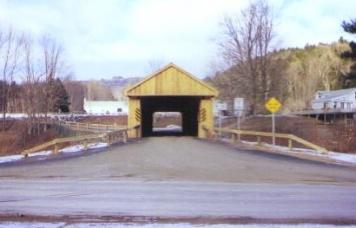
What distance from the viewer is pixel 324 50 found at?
13212 centimetres

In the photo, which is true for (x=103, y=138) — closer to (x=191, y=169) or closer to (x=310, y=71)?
(x=191, y=169)

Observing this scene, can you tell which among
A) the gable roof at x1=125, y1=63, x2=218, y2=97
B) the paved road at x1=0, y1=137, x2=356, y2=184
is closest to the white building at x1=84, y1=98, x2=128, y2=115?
the gable roof at x1=125, y1=63, x2=218, y2=97

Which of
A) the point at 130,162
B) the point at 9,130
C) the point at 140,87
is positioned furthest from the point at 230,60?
the point at 130,162

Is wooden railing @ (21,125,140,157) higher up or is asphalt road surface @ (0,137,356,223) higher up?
wooden railing @ (21,125,140,157)

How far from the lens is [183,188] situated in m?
13.6

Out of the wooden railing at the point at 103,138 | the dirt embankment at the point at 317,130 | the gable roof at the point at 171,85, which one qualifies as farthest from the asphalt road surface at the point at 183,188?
the dirt embankment at the point at 317,130

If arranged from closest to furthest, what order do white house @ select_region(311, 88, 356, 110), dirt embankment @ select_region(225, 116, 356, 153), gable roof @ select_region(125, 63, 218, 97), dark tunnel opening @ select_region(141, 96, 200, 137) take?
gable roof @ select_region(125, 63, 218, 97) → dirt embankment @ select_region(225, 116, 356, 153) → dark tunnel opening @ select_region(141, 96, 200, 137) → white house @ select_region(311, 88, 356, 110)

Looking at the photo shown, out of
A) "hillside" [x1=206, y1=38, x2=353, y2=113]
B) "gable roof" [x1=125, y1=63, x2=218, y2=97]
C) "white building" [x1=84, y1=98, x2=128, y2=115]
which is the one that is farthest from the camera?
"white building" [x1=84, y1=98, x2=128, y2=115]

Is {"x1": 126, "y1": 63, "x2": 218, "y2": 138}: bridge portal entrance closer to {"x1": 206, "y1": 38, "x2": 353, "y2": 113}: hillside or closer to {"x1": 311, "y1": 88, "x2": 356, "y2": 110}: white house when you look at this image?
{"x1": 206, "y1": 38, "x2": 353, "y2": 113}: hillside

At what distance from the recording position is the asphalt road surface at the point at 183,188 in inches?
395

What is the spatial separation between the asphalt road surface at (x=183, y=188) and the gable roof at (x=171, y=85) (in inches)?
736

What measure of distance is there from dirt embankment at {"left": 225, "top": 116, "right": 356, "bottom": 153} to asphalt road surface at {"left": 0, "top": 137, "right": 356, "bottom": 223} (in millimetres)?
22093

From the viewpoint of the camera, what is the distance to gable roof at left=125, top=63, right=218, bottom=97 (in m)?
41.8

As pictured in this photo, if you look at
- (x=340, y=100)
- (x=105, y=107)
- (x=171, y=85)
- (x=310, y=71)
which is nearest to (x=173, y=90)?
(x=171, y=85)
